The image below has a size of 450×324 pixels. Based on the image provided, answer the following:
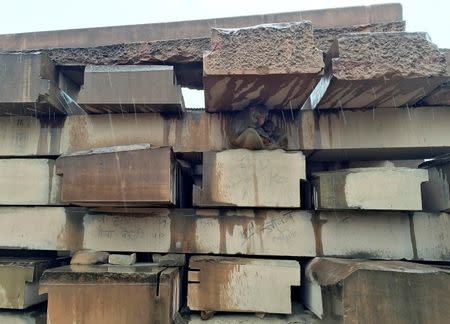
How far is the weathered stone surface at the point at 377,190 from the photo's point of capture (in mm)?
2639

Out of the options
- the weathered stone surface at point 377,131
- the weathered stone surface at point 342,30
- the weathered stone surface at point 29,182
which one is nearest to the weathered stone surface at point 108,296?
the weathered stone surface at point 29,182

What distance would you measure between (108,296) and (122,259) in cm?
51

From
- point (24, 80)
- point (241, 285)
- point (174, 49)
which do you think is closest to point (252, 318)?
point (241, 285)

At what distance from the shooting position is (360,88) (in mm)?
2484

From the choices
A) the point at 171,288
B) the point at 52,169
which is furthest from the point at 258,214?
the point at 52,169

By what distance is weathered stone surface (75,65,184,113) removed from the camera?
2682 mm

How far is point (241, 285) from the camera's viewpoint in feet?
8.76

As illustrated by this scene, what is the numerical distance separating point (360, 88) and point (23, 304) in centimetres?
308

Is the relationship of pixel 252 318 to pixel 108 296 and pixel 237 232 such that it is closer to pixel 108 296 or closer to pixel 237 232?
pixel 237 232

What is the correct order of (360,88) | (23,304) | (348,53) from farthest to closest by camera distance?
(23,304) → (360,88) → (348,53)

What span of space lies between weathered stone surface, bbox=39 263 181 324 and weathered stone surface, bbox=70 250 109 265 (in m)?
0.37

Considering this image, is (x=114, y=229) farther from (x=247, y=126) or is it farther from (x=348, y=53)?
(x=348, y=53)

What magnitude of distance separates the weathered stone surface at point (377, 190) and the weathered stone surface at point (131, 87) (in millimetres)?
1470

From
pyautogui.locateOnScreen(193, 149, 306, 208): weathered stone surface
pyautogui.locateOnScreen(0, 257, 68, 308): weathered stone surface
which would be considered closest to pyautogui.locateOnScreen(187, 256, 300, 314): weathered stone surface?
pyautogui.locateOnScreen(193, 149, 306, 208): weathered stone surface
